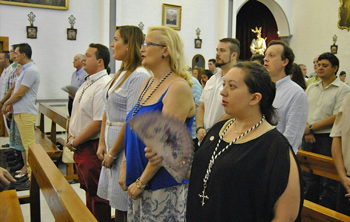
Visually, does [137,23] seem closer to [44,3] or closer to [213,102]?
[44,3]

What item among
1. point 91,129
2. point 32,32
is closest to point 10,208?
point 91,129

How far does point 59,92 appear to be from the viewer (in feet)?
29.1

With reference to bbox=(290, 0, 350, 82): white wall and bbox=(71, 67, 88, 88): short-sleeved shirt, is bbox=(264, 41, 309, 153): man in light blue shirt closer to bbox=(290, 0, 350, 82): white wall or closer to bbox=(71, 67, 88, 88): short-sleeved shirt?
bbox=(71, 67, 88, 88): short-sleeved shirt

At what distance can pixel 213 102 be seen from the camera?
3.15 m

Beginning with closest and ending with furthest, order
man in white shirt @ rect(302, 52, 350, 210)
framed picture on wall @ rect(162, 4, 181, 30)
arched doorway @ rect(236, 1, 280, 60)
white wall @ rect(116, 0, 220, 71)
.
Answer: man in white shirt @ rect(302, 52, 350, 210) < white wall @ rect(116, 0, 220, 71) < framed picture on wall @ rect(162, 4, 181, 30) < arched doorway @ rect(236, 1, 280, 60)

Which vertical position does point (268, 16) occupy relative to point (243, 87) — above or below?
above

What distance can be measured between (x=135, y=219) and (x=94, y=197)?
930 mm

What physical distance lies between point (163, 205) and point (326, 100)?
2755 mm

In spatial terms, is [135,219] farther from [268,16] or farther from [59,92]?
[268,16]

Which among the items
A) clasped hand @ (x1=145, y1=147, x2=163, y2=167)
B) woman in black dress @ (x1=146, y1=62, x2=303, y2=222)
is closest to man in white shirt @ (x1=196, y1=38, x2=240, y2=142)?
clasped hand @ (x1=145, y1=147, x2=163, y2=167)

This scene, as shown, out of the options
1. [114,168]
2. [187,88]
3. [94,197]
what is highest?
[187,88]

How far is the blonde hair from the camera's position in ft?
6.49

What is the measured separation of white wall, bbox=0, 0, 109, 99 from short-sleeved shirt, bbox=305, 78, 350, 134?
645cm

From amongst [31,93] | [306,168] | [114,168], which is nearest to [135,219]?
[114,168]
